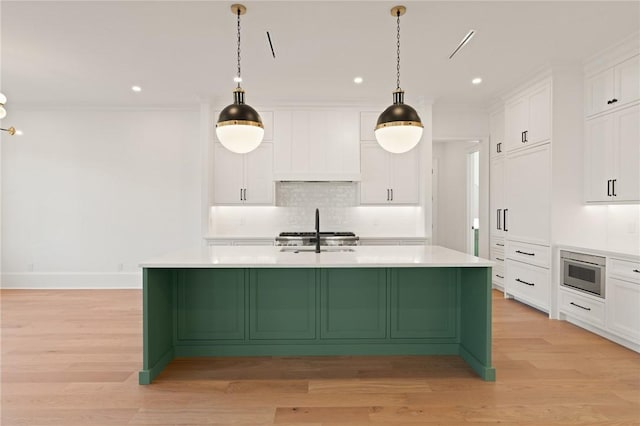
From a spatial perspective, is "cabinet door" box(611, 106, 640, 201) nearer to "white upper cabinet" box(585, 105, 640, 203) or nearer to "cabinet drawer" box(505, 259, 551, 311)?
"white upper cabinet" box(585, 105, 640, 203)

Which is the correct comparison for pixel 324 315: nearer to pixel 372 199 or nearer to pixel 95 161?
pixel 372 199

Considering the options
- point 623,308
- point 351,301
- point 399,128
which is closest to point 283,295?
point 351,301

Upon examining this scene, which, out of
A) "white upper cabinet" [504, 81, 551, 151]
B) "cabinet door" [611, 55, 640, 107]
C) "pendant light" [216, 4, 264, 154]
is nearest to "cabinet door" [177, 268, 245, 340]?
"pendant light" [216, 4, 264, 154]

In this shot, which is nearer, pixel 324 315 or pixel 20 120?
pixel 324 315

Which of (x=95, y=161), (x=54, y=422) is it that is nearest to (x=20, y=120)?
(x=95, y=161)

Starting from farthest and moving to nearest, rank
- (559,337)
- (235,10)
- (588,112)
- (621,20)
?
(588,112) → (559,337) → (621,20) → (235,10)

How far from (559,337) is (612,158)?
6.10ft

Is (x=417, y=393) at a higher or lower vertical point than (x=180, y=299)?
lower

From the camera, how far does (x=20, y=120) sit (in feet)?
19.3

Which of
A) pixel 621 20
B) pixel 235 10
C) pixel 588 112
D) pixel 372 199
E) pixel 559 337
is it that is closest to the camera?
pixel 235 10

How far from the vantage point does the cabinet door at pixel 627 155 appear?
358 cm

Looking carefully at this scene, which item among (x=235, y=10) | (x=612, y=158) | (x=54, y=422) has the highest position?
(x=235, y=10)

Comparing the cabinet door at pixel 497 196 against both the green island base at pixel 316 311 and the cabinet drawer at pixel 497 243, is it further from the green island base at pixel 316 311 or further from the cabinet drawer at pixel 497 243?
the green island base at pixel 316 311

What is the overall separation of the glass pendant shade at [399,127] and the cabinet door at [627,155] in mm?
2351
